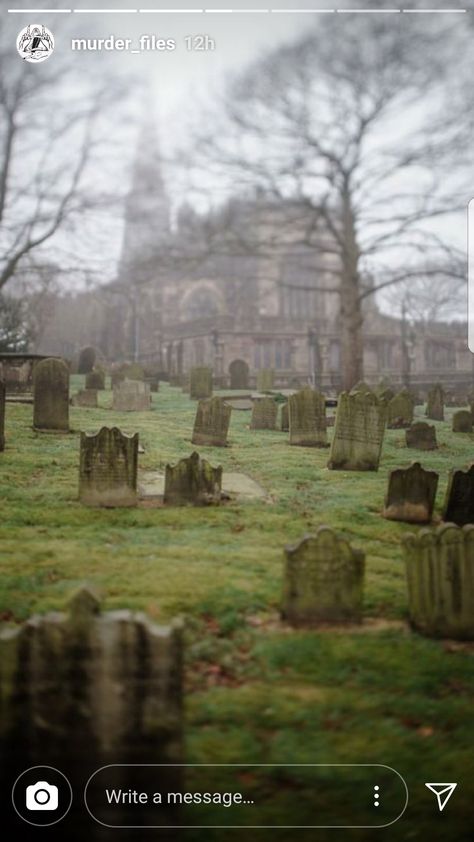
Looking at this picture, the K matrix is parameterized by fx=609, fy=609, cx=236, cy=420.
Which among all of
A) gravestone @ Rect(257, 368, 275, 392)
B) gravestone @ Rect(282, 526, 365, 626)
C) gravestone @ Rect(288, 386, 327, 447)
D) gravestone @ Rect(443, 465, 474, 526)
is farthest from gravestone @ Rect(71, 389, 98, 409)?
gravestone @ Rect(257, 368, 275, 392)

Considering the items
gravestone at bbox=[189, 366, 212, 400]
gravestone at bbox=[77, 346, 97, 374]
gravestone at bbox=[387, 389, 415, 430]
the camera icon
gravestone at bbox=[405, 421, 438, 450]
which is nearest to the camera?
the camera icon

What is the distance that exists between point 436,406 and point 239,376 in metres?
4.71

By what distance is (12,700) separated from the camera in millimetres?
1686

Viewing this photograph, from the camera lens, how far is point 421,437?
4.97 m

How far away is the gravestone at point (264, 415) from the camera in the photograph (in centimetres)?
611

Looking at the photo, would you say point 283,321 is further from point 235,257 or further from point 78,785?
point 78,785

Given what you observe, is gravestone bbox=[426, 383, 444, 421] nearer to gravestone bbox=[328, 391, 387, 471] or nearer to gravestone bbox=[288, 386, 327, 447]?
gravestone bbox=[288, 386, 327, 447]

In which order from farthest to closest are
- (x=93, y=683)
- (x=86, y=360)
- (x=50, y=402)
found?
(x=86, y=360), (x=50, y=402), (x=93, y=683)

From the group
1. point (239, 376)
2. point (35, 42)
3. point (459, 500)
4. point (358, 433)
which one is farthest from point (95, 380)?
point (459, 500)

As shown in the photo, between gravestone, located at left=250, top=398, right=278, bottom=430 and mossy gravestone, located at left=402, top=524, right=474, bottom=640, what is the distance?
363cm

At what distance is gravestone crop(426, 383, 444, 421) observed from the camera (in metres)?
6.82

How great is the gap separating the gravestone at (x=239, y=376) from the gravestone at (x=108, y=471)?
23.6 feet

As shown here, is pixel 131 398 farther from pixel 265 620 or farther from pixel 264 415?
pixel 265 620

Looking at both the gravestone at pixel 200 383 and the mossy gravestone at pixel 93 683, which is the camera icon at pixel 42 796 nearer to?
the mossy gravestone at pixel 93 683
